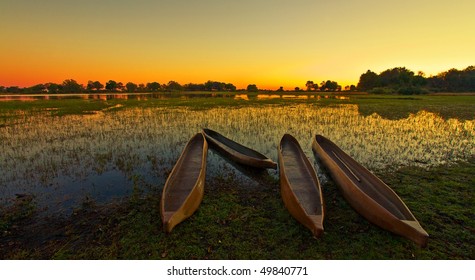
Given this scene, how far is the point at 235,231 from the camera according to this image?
4965 millimetres

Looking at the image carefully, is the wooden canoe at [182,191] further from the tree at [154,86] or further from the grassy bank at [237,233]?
the tree at [154,86]

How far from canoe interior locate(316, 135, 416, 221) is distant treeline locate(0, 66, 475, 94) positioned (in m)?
67.8

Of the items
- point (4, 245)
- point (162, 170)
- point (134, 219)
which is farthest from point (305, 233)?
point (4, 245)

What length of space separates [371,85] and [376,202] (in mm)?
105001

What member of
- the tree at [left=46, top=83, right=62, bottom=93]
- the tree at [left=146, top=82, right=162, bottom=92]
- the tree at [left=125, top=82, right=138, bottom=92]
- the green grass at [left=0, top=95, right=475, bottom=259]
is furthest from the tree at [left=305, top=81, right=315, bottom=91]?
the tree at [left=46, top=83, right=62, bottom=93]

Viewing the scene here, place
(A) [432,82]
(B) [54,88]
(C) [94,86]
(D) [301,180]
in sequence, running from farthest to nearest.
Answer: (C) [94,86]
(B) [54,88]
(A) [432,82]
(D) [301,180]

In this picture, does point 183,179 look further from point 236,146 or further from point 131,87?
point 131,87

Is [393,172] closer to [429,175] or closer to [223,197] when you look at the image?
[429,175]

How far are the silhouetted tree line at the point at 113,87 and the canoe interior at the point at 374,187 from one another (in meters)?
136

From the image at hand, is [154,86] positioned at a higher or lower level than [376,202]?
higher

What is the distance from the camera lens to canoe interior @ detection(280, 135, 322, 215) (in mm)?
5635

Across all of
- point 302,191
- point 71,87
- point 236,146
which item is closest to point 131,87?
point 71,87

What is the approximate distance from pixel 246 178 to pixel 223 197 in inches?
62.7
